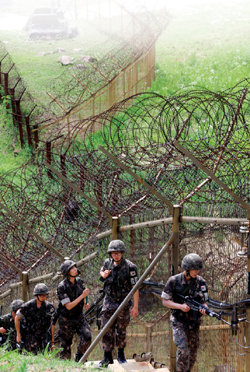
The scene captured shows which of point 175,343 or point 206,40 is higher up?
point 206,40

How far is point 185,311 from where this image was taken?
23.9ft

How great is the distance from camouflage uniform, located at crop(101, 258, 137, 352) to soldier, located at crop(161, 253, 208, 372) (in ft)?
1.87

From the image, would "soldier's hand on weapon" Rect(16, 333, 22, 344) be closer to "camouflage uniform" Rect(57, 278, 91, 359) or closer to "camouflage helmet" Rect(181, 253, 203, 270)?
"camouflage uniform" Rect(57, 278, 91, 359)

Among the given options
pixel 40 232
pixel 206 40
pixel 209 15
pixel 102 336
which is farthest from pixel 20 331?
pixel 209 15

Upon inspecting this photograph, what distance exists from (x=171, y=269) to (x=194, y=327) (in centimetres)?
73

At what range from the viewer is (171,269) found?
7.79 metres

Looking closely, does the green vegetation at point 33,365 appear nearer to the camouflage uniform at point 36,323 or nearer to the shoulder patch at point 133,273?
the camouflage uniform at point 36,323

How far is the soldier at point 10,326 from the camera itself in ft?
28.0

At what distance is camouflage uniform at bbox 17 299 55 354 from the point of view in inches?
323

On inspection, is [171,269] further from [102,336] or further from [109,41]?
[109,41]

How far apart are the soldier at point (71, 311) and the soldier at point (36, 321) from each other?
0.23 meters

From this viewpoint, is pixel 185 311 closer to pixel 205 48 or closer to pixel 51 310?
pixel 51 310

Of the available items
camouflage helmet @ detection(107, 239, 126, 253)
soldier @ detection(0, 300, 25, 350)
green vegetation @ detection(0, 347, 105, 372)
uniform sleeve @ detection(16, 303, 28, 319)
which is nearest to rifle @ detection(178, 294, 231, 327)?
camouflage helmet @ detection(107, 239, 126, 253)

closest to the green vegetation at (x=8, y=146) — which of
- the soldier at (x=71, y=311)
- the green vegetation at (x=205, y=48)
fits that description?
the green vegetation at (x=205, y=48)
